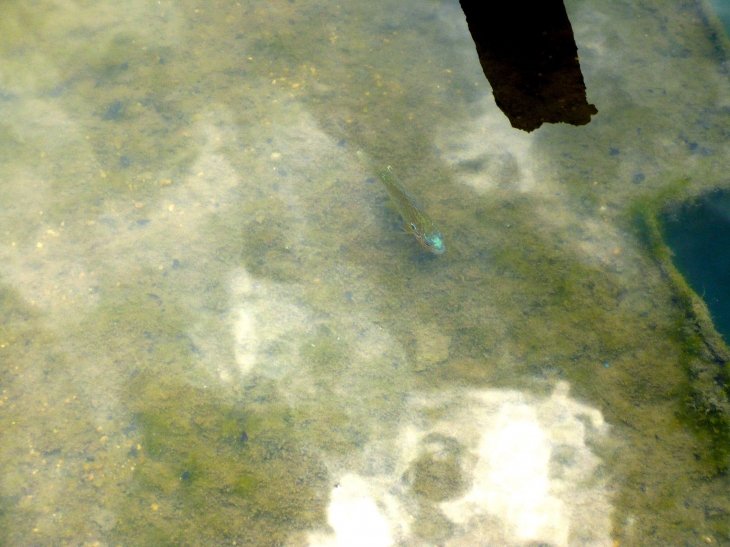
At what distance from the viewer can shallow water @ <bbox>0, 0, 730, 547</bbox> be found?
2766mm

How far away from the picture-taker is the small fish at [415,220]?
3.16m

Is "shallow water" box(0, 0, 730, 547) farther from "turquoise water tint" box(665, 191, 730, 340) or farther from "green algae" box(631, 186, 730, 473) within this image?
"turquoise water tint" box(665, 191, 730, 340)

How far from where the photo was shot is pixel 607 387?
298cm

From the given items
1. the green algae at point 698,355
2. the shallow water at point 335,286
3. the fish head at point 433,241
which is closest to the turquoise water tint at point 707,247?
the green algae at point 698,355

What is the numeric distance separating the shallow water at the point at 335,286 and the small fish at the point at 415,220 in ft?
0.40

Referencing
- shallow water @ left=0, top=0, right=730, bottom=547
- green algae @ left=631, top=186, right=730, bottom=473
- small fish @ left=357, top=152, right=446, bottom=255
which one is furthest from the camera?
small fish @ left=357, top=152, right=446, bottom=255

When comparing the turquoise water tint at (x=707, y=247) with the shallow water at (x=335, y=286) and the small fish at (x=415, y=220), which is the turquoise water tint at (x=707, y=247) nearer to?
the shallow water at (x=335, y=286)

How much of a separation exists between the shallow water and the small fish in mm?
121

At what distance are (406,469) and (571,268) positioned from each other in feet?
5.56

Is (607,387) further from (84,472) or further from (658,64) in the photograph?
(84,472)

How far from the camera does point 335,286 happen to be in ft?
10.5

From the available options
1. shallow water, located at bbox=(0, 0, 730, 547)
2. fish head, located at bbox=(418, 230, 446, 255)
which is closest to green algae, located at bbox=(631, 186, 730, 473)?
shallow water, located at bbox=(0, 0, 730, 547)

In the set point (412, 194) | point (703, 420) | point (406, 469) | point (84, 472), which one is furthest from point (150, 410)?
point (703, 420)

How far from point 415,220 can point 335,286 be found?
0.68m
